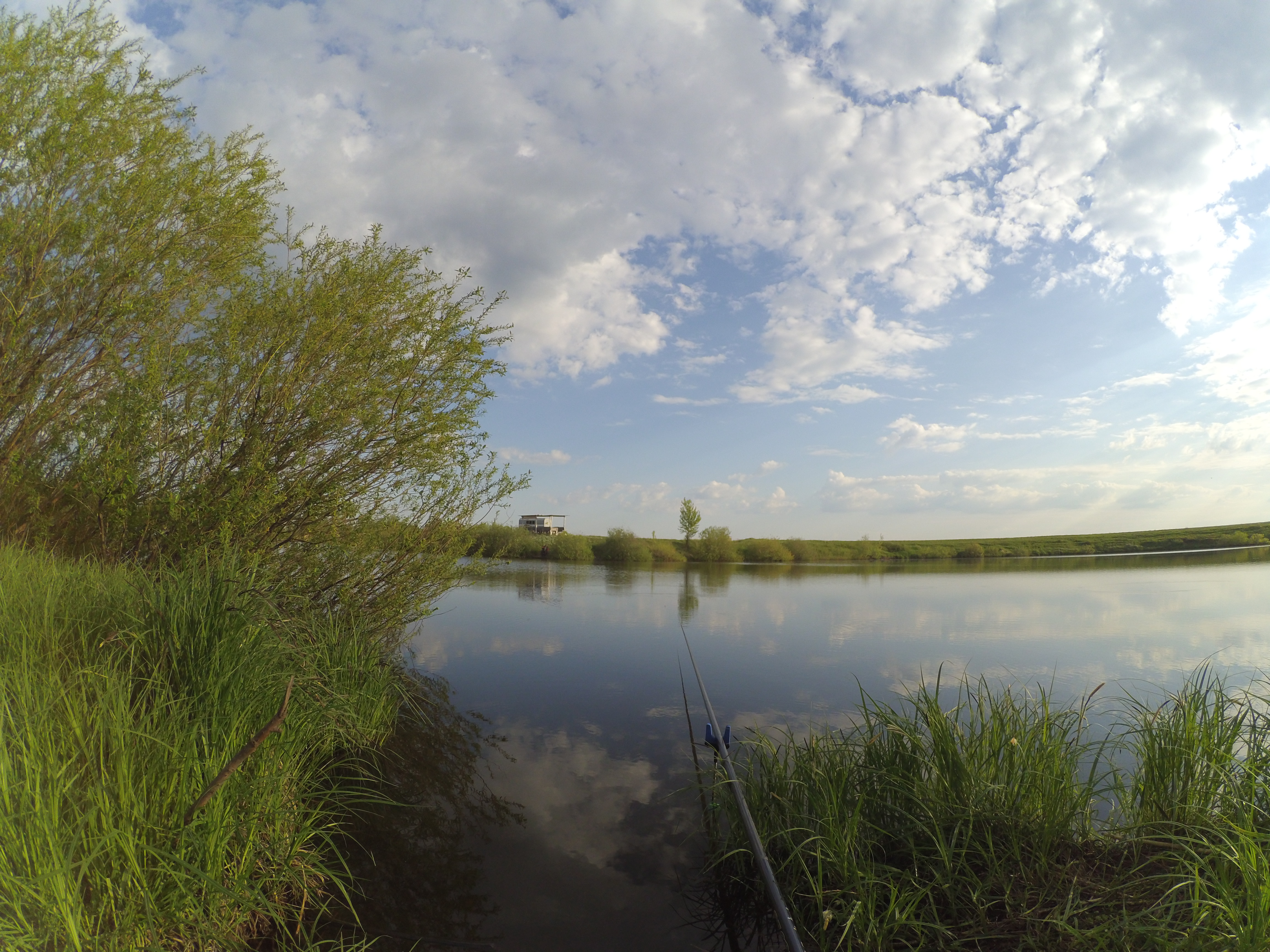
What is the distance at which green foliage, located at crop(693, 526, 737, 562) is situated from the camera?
43250mm

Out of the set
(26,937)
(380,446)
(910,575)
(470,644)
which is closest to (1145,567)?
(910,575)

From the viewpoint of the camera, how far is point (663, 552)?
39.8 m

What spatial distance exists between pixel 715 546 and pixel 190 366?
129ft

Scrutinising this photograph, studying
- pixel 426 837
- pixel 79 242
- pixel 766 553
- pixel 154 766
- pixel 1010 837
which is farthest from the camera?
pixel 766 553

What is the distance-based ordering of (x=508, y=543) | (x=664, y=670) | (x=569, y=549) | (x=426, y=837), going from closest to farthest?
(x=426, y=837), (x=664, y=670), (x=508, y=543), (x=569, y=549)

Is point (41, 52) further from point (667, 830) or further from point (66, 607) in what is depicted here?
point (667, 830)

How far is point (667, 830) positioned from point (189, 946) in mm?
2716

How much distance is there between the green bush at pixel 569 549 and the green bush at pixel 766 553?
13671 mm

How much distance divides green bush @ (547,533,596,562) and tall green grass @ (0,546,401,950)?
32.3 meters

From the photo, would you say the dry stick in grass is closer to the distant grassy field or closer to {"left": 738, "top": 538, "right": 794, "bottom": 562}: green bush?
the distant grassy field

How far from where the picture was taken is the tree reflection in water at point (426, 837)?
2967 millimetres

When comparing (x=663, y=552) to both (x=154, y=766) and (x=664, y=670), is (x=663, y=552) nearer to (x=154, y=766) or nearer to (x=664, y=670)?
(x=664, y=670)

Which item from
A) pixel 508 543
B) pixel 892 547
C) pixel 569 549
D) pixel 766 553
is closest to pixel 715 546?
pixel 766 553

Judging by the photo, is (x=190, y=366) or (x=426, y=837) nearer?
(x=426, y=837)
